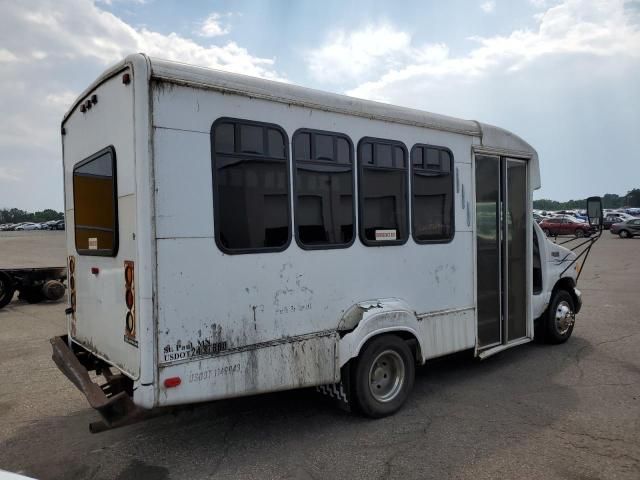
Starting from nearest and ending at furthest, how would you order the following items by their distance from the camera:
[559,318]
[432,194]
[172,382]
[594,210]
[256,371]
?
[172,382] → [256,371] → [432,194] → [594,210] → [559,318]

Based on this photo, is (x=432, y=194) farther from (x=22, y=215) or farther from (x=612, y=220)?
(x=22, y=215)

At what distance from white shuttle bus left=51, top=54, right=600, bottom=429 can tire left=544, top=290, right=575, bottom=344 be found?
1.63 m

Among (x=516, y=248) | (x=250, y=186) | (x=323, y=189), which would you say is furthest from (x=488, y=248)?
(x=250, y=186)

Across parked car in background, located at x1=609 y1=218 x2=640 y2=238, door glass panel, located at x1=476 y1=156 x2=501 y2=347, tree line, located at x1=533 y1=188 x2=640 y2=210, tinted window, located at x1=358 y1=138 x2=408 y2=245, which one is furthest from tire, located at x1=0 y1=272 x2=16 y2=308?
tree line, located at x1=533 y1=188 x2=640 y2=210

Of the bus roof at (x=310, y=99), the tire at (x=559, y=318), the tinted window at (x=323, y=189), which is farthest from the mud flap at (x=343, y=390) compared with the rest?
the tire at (x=559, y=318)

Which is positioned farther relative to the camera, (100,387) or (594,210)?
(594,210)

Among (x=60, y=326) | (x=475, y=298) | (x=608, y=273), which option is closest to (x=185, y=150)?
(x=475, y=298)

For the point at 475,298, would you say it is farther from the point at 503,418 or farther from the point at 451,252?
the point at 503,418

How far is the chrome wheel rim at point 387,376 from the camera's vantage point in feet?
14.9

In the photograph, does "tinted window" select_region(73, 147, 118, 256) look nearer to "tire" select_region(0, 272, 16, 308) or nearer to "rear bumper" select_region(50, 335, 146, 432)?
"rear bumper" select_region(50, 335, 146, 432)

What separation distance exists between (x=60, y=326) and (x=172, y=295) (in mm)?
6753

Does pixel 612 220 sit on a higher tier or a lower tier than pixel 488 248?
higher

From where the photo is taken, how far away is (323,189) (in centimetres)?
414

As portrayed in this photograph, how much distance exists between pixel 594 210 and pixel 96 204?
19.1ft
